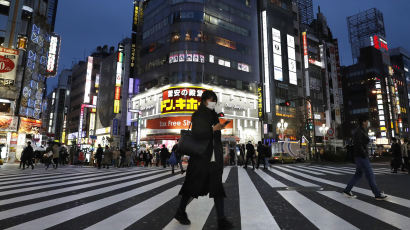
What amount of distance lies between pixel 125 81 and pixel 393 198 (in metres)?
42.2

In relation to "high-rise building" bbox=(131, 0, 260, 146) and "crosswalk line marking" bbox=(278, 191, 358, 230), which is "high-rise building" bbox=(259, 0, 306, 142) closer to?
"high-rise building" bbox=(131, 0, 260, 146)

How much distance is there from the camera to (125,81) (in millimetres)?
42781

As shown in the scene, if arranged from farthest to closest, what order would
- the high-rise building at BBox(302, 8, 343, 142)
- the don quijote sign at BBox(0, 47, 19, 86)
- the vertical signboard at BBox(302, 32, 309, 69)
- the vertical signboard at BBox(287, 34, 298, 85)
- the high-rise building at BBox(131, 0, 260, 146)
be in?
the high-rise building at BBox(302, 8, 343, 142) → the vertical signboard at BBox(302, 32, 309, 69) → the vertical signboard at BBox(287, 34, 298, 85) → the high-rise building at BBox(131, 0, 260, 146) → the don quijote sign at BBox(0, 47, 19, 86)

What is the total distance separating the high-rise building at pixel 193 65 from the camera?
3192 cm

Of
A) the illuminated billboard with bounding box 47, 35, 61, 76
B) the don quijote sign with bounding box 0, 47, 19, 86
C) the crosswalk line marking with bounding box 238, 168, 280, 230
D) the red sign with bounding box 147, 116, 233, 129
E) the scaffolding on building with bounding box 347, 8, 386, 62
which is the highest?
the scaffolding on building with bounding box 347, 8, 386, 62

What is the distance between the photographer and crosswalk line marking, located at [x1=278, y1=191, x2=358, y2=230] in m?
2.81

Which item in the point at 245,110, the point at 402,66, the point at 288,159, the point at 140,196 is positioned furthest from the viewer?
the point at 402,66

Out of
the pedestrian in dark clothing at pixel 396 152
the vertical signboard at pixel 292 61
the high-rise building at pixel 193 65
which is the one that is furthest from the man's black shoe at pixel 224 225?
the vertical signboard at pixel 292 61

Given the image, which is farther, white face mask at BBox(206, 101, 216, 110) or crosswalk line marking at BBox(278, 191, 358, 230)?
white face mask at BBox(206, 101, 216, 110)

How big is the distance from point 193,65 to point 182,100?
485 centimetres

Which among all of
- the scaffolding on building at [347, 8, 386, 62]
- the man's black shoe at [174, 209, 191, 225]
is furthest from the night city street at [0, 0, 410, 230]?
the scaffolding on building at [347, 8, 386, 62]

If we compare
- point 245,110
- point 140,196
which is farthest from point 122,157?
point 245,110

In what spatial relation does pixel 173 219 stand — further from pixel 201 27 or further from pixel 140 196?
pixel 201 27

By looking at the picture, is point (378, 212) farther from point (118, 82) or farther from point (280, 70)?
point (118, 82)
